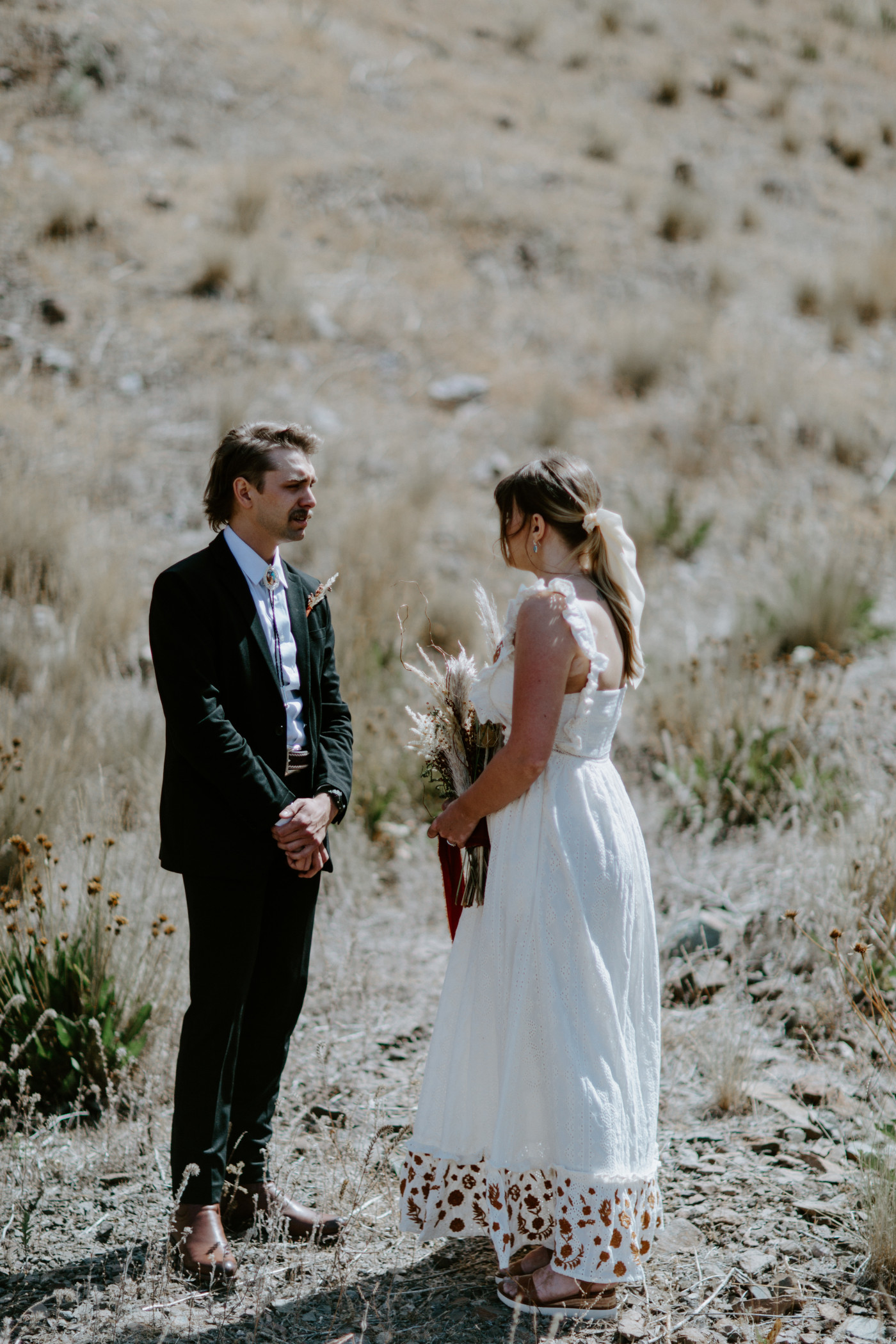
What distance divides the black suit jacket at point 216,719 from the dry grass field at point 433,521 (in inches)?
34.5

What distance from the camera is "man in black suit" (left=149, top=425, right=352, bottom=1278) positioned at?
2555 mm

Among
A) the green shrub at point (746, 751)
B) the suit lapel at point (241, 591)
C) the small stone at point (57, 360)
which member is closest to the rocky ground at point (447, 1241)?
the green shrub at point (746, 751)

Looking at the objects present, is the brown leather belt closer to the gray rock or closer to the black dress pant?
the black dress pant

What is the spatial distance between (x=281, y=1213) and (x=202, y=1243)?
0.26 metres

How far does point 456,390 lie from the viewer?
1036 centimetres

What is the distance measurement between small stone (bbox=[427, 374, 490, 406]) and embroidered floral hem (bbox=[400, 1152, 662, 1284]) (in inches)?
337

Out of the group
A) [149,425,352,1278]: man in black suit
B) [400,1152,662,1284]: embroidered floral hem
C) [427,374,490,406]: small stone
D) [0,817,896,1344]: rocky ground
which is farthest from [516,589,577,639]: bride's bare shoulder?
[427,374,490,406]: small stone

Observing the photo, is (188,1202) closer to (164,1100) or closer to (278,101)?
(164,1100)

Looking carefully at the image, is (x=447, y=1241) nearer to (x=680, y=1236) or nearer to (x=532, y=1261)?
(x=532, y=1261)

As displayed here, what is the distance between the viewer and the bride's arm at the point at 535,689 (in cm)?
242

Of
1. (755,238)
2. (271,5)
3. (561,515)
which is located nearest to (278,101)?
(271,5)

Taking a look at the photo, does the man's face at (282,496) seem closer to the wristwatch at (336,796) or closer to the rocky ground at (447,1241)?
the wristwatch at (336,796)

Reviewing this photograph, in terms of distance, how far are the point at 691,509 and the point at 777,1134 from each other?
263 inches

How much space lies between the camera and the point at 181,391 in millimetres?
9375
